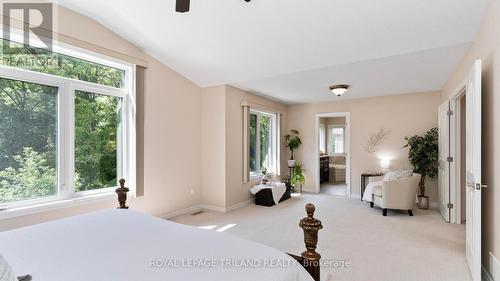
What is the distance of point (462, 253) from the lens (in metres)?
2.93

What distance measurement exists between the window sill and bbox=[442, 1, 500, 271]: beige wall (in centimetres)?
424

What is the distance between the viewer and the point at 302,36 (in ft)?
10.3

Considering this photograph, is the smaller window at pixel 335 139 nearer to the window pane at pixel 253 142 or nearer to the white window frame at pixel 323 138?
the white window frame at pixel 323 138

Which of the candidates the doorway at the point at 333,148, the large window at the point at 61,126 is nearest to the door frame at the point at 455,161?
the doorway at the point at 333,148

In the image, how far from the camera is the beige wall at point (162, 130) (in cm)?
331

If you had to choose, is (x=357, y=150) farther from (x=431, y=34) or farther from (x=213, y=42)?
(x=213, y=42)

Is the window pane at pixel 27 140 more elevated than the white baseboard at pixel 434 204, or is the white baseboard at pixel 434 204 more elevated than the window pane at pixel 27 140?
the window pane at pixel 27 140

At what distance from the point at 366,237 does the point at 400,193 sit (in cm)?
142

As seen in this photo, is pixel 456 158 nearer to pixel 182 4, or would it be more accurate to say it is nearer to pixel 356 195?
pixel 356 195

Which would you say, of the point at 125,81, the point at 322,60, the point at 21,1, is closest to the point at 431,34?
the point at 322,60

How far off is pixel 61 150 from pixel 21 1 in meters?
1.65

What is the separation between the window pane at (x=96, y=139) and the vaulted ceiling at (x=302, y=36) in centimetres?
102

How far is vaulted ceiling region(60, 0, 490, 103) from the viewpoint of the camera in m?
2.63

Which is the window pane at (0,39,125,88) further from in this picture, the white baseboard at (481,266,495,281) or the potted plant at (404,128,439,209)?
the potted plant at (404,128,439,209)
